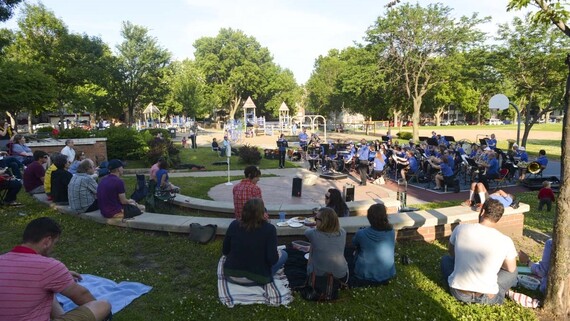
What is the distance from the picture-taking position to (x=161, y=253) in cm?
613

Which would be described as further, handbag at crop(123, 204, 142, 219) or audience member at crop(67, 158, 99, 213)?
audience member at crop(67, 158, 99, 213)

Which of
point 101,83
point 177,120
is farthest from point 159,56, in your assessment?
point 177,120

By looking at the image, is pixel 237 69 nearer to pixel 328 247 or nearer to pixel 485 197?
pixel 485 197

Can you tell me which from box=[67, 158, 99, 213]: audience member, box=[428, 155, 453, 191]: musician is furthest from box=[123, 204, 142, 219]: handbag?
box=[428, 155, 453, 191]: musician

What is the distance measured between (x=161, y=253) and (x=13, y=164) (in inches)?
352

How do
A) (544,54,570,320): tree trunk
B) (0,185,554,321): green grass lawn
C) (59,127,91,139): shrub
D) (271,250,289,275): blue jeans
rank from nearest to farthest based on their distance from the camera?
1. (544,54,570,320): tree trunk
2. (0,185,554,321): green grass lawn
3. (271,250,289,275): blue jeans
4. (59,127,91,139): shrub

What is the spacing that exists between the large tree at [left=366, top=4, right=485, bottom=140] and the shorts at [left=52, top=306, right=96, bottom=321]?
101 feet

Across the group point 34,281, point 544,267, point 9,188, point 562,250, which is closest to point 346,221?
point 544,267

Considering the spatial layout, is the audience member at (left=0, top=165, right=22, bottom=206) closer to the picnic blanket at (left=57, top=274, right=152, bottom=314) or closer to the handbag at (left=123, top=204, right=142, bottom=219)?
the handbag at (left=123, top=204, right=142, bottom=219)

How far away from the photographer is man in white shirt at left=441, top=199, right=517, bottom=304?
166 inches

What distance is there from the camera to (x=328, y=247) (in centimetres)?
452

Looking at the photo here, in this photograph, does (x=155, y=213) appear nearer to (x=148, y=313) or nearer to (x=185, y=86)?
(x=148, y=313)

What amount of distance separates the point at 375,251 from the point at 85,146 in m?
15.2

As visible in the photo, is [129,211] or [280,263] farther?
[129,211]
